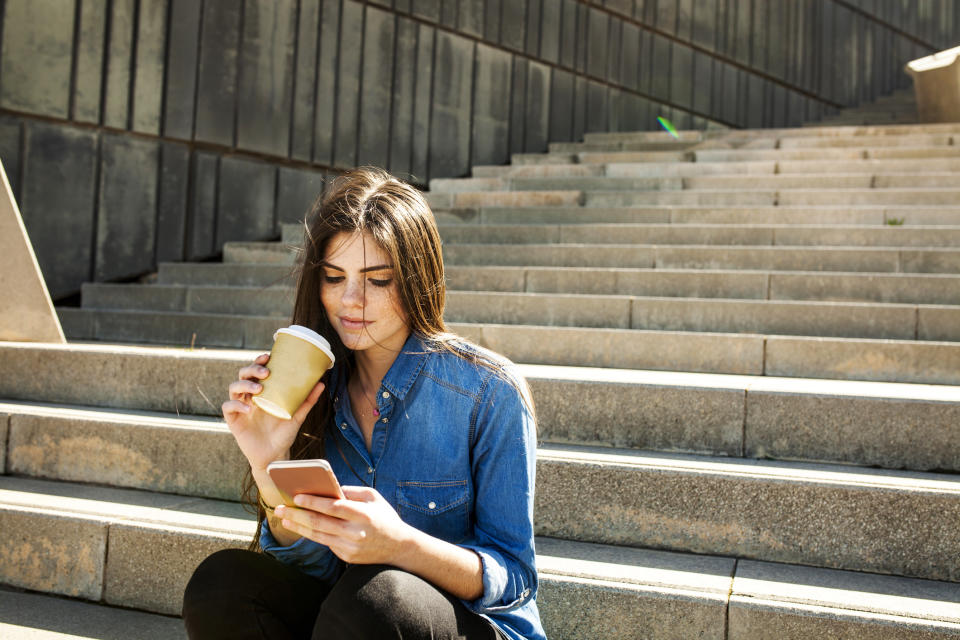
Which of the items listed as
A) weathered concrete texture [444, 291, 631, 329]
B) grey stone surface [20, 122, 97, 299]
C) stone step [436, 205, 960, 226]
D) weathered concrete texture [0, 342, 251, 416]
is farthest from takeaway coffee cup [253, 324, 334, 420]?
grey stone surface [20, 122, 97, 299]

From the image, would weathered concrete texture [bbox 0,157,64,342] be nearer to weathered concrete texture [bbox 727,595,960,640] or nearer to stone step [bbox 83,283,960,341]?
stone step [bbox 83,283,960,341]

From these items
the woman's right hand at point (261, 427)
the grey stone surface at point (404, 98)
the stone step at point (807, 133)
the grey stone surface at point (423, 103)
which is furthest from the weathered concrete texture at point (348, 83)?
the woman's right hand at point (261, 427)

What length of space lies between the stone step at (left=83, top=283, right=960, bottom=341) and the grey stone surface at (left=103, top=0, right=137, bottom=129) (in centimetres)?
236

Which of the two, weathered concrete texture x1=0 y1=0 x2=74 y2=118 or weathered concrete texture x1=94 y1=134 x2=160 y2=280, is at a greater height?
weathered concrete texture x1=0 y1=0 x2=74 y2=118

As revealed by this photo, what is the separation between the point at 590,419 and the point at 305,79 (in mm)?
5605

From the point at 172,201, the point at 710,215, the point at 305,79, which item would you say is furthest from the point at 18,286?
the point at 305,79

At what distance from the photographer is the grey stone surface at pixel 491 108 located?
920cm

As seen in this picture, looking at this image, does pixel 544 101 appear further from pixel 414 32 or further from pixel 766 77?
pixel 766 77

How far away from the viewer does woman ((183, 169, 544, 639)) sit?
1.44m

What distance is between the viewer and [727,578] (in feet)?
7.07

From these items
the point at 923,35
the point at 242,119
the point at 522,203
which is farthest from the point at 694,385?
the point at 923,35

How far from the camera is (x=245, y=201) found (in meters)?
7.19

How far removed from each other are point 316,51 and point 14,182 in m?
2.97

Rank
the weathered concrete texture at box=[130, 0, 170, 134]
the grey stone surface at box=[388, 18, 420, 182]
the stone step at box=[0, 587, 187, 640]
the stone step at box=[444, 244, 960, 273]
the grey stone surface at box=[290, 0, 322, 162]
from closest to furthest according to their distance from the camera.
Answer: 1. the stone step at box=[0, 587, 187, 640]
2. the stone step at box=[444, 244, 960, 273]
3. the weathered concrete texture at box=[130, 0, 170, 134]
4. the grey stone surface at box=[290, 0, 322, 162]
5. the grey stone surface at box=[388, 18, 420, 182]
